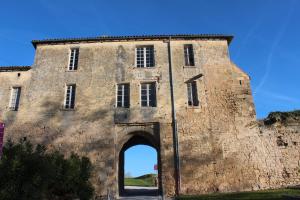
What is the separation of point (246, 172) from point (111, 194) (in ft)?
24.5

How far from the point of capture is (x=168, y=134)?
635 inches

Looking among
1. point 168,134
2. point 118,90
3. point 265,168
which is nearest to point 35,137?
point 118,90

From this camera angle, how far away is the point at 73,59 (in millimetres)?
18328

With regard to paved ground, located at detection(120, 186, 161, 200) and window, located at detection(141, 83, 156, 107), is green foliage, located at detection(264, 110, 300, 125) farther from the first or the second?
paved ground, located at detection(120, 186, 161, 200)

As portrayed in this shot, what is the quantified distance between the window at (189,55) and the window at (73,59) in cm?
707

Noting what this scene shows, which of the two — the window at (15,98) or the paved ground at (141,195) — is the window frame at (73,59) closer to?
the window at (15,98)

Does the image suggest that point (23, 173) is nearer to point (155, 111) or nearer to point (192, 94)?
point (155, 111)

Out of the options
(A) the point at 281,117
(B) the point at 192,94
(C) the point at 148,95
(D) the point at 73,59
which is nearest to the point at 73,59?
(D) the point at 73,59

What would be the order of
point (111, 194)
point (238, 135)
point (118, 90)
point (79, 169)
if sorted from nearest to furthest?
point (79, 169)
point (111, 194)
point (238, 135)
point (118, 90)

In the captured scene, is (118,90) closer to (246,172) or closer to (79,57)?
(79,57)

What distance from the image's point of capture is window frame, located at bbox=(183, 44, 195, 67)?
17.9m

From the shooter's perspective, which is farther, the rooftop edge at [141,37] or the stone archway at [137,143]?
the rooftop edge at [141,37]

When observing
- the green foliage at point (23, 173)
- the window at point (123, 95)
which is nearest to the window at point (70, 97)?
the window at point (123, 95)

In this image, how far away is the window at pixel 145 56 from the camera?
1791 cm
